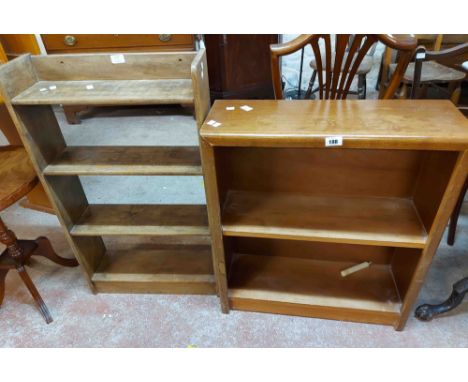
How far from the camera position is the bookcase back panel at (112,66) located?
1.11 m

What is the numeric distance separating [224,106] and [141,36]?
71.2 inches

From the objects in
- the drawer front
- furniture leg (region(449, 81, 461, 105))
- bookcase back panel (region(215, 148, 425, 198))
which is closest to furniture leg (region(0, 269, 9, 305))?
bookcase back panel (region(215, 148, 425, 198))

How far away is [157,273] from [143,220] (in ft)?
1.01

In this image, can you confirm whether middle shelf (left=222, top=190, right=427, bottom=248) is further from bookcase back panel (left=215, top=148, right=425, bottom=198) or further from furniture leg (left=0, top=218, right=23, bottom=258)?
furniture leg (left=0, top=218, right=23, bottom=258)

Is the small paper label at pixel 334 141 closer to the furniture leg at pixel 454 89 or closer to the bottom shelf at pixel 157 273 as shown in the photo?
the bottom shelf at pixel 157 273

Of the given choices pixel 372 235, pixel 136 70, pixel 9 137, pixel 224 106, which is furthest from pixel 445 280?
pixel 9 137

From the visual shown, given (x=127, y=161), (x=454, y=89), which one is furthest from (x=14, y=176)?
(x=454, y=89)

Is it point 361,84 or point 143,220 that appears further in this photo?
point 361,84

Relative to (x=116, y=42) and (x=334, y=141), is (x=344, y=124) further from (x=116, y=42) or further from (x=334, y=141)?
(x=116, y=42)

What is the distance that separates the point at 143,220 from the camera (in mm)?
1396

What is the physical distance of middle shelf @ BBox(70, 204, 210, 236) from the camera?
133 centimetres

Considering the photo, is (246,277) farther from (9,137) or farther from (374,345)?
(9,137)

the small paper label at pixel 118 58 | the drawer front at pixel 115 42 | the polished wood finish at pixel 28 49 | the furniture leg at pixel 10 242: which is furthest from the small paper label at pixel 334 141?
the drawer front at pixel 115 42

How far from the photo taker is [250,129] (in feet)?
3.06
